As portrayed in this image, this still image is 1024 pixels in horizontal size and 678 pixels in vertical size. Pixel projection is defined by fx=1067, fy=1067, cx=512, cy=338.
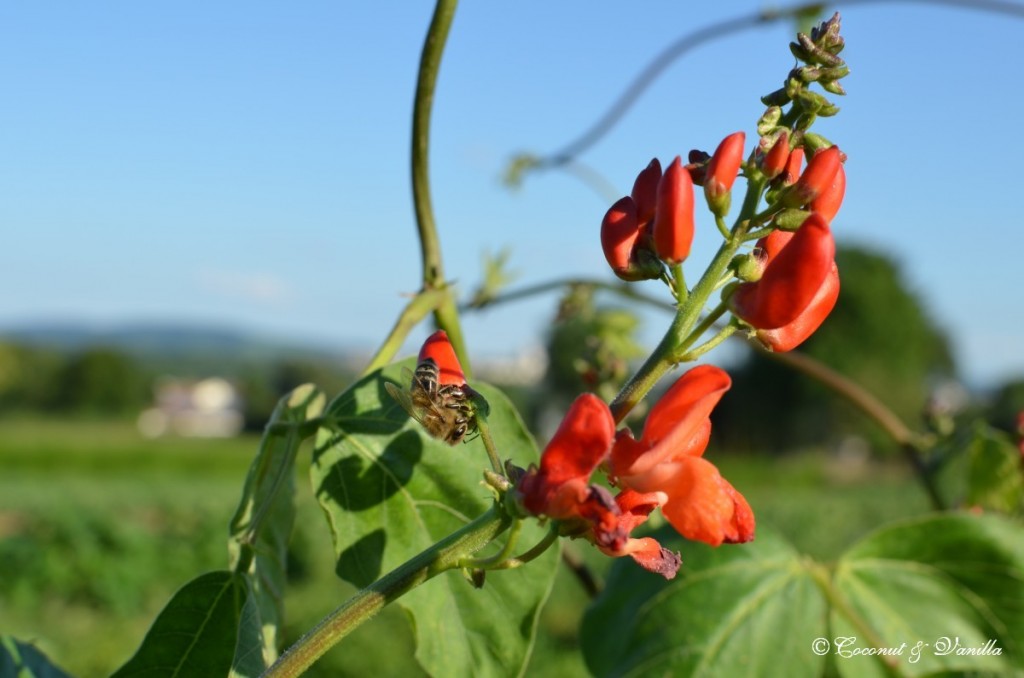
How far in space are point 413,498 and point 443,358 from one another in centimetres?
31

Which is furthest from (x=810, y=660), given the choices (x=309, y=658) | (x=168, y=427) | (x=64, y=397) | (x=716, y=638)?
(x=168, y=427)

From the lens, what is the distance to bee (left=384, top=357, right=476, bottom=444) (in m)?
0.84

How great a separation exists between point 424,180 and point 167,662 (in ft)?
2.08

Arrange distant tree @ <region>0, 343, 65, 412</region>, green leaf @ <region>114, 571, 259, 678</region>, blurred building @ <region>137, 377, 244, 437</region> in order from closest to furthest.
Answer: green leaf @ <region>114, 571, 259, 678</region> < distant tree @ <region>0, 343, 65, 412</region> < blurred building @ <region>137, 377, 244, 437</region>

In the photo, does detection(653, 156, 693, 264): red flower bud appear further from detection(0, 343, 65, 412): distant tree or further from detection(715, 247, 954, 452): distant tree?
detection(0, 343, 65, 412): distant tree

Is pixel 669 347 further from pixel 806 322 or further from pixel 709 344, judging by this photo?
pixel 806 322

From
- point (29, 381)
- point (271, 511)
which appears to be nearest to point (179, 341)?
point (29, 381)

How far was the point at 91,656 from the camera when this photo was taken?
401 inches

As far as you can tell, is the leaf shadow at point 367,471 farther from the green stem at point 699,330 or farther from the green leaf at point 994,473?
the green leaf at point 994,473

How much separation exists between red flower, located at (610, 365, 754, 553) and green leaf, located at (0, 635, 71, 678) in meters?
0.74

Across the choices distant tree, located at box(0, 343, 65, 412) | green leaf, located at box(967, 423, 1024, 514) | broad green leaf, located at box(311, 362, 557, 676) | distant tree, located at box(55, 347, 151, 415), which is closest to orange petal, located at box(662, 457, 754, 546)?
broad green leaf, located at box(311, 362, 557, 676)

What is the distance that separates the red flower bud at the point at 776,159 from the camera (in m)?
0.83

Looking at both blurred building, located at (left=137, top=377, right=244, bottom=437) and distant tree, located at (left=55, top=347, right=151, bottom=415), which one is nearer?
distant tree, located at (left=55, top=347, right=151, bottom=415)

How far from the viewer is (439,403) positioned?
84 centimetres
